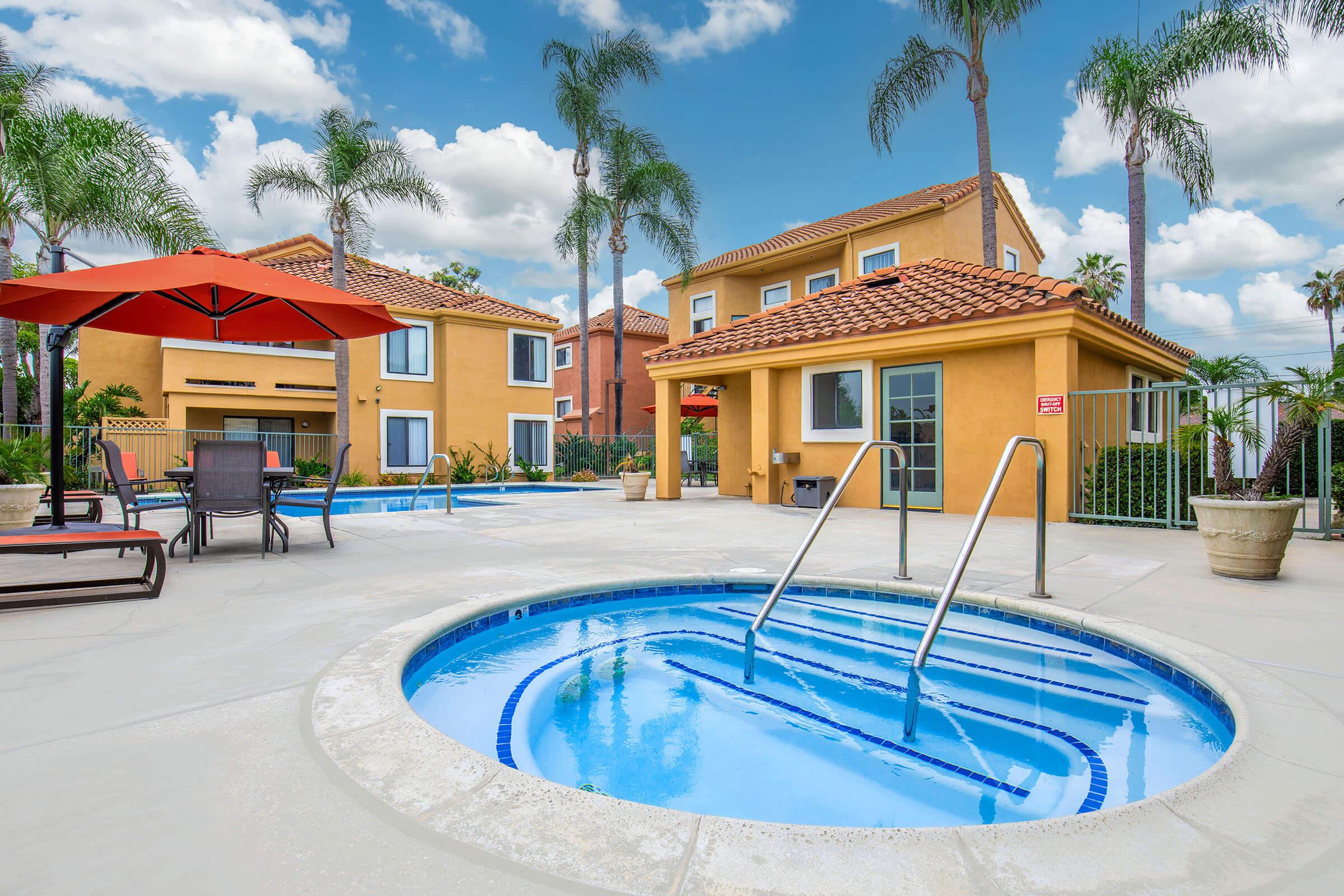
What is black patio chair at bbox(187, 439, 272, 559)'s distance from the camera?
5945 millimetres

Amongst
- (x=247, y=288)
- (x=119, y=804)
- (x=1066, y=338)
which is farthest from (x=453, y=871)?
(x=1066, y=338)

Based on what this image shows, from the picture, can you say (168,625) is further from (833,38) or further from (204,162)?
(204,162)

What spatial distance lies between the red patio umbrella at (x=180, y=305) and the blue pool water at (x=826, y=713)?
13.0 ft

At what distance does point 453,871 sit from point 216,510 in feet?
18.9

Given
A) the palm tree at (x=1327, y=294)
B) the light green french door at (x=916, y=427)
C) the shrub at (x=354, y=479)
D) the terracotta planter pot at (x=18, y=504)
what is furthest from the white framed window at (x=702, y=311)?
the palm tree at (x=1327, y=294)

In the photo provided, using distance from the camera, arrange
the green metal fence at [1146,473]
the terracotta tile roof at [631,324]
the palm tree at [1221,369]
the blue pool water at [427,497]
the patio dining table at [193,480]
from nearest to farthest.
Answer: the patio dining table at [193,480]
the green metal fence at [1146,473]
the blue pool water at [427,497]
the palm tree at [1221,369]
the terracotta tile roof at [631,324]

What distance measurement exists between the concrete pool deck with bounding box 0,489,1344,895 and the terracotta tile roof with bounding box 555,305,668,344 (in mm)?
25481

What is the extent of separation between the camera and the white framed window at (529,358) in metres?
24.2

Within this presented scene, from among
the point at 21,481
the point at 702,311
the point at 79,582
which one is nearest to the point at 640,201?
the point at 702,311

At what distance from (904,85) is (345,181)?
14.9 meters

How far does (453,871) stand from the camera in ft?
5.24

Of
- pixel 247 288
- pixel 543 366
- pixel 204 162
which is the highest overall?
pixel 204 162

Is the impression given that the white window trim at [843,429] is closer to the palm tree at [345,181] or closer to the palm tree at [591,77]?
the palm tree at [345,181]

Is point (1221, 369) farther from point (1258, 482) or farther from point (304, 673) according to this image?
point (304, 673)
